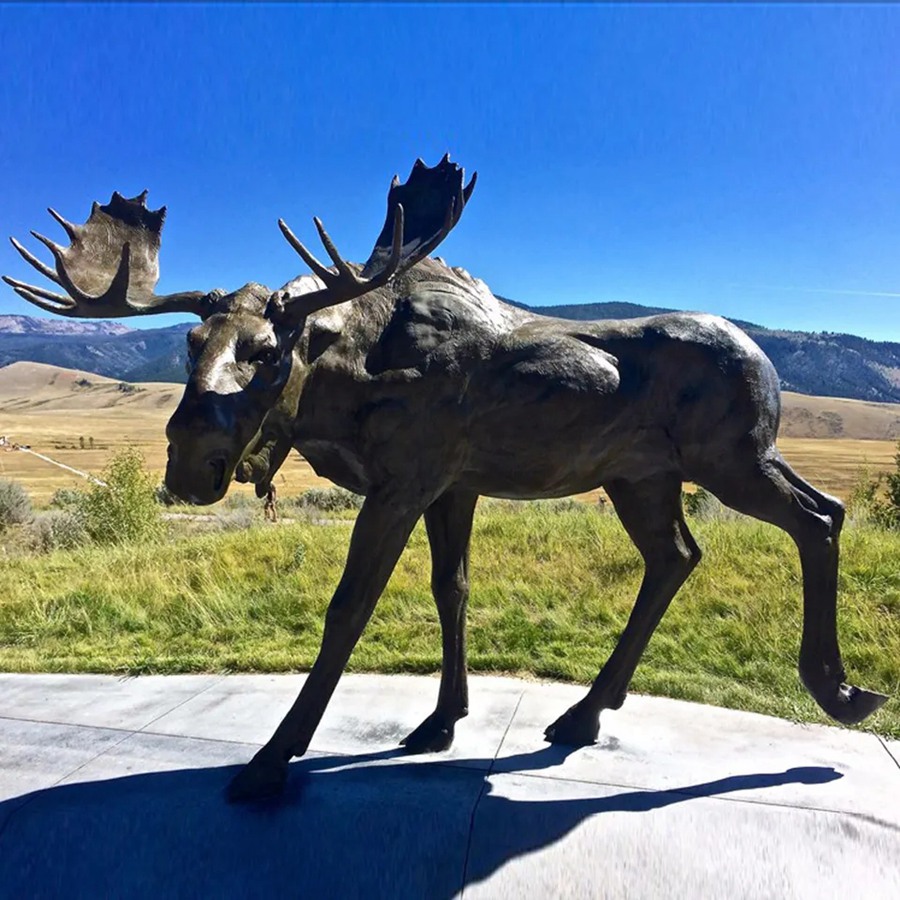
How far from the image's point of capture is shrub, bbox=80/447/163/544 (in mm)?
12352

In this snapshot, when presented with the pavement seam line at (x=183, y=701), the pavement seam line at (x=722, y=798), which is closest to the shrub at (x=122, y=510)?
the pavement seam line at (x=183, y=701)

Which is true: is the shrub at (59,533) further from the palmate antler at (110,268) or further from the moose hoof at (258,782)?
the moose hoof at (258,782)

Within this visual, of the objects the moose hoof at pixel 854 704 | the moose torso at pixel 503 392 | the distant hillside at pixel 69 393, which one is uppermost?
the moose torso at pixel 503 392

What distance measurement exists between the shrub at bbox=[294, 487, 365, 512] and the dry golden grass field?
14.5ft

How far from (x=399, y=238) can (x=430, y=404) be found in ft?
2.36

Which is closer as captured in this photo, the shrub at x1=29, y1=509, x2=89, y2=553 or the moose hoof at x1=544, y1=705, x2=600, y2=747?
the moose hoof at x1=544, y1=705, x2=600, y2=747

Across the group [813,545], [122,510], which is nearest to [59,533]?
[122,510]

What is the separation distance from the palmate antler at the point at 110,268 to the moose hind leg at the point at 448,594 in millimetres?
1490

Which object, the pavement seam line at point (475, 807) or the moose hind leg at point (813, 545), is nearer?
the pavement seam line at point (475, 807)

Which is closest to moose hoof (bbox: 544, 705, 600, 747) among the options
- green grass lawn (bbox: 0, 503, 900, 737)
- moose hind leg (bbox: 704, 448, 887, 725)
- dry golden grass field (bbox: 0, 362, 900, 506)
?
moose hind leg (bbox: 704, 448, 887, 725)

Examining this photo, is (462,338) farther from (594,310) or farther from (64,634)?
(594,310)

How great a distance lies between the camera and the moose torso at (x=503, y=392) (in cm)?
322

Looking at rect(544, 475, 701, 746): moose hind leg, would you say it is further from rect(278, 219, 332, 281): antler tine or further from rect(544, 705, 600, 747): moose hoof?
rect(278, 219, 332, 281): antler tine

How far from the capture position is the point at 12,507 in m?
15.6
